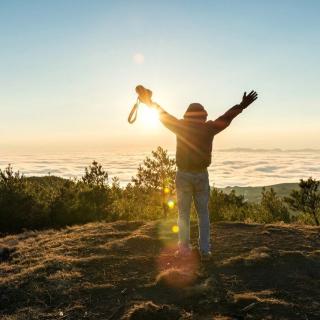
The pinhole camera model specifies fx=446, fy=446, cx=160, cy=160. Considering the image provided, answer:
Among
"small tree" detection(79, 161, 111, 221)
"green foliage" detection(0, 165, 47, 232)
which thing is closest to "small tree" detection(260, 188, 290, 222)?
"small tree" detection(79, 161, 111, 221)

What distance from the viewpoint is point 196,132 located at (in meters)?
9.38

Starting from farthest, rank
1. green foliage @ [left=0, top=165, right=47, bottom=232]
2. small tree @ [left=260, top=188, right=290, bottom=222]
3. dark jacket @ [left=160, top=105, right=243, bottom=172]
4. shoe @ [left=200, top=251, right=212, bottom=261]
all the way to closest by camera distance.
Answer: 1. small tree @ [left=260, top=188, right=290, bottom=222]
2. green foliage @ [left=0, top=165, right=47, bottom=232]
3. shoe @ [left=200, top=251, right=212, bottom=261]
4. dark jacket @ [left=160, top=105, right=243, bottom=172]

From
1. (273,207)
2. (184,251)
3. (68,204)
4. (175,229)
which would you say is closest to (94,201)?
(68,204)

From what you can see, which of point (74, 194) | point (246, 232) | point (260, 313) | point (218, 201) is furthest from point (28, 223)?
point (218, 201)

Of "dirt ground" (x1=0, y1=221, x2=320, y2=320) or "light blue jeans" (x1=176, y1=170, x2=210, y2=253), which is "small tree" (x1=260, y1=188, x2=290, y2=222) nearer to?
"dirt ground" (x1=0, y1=221, x2=320, y2=320)

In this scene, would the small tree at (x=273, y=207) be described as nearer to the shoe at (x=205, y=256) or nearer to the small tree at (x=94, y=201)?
the small tree at (x=94, y=201)

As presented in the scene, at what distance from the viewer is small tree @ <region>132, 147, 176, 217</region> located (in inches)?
1690

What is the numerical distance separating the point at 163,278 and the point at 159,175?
3499 centimetres

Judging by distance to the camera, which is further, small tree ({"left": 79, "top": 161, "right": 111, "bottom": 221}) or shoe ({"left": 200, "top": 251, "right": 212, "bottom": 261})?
small tree ({"left": 79, "top": 161, "right": 111, "bottom": 221})

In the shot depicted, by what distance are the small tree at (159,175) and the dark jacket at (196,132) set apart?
33.0m

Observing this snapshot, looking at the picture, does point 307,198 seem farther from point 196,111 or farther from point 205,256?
point 196,111

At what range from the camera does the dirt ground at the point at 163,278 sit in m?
7.30

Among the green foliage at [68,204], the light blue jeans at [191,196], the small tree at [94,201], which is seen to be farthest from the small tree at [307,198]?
the light blue jeans at [191,196]

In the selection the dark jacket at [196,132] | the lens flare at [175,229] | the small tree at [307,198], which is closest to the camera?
the dark jacket at [196,132]
